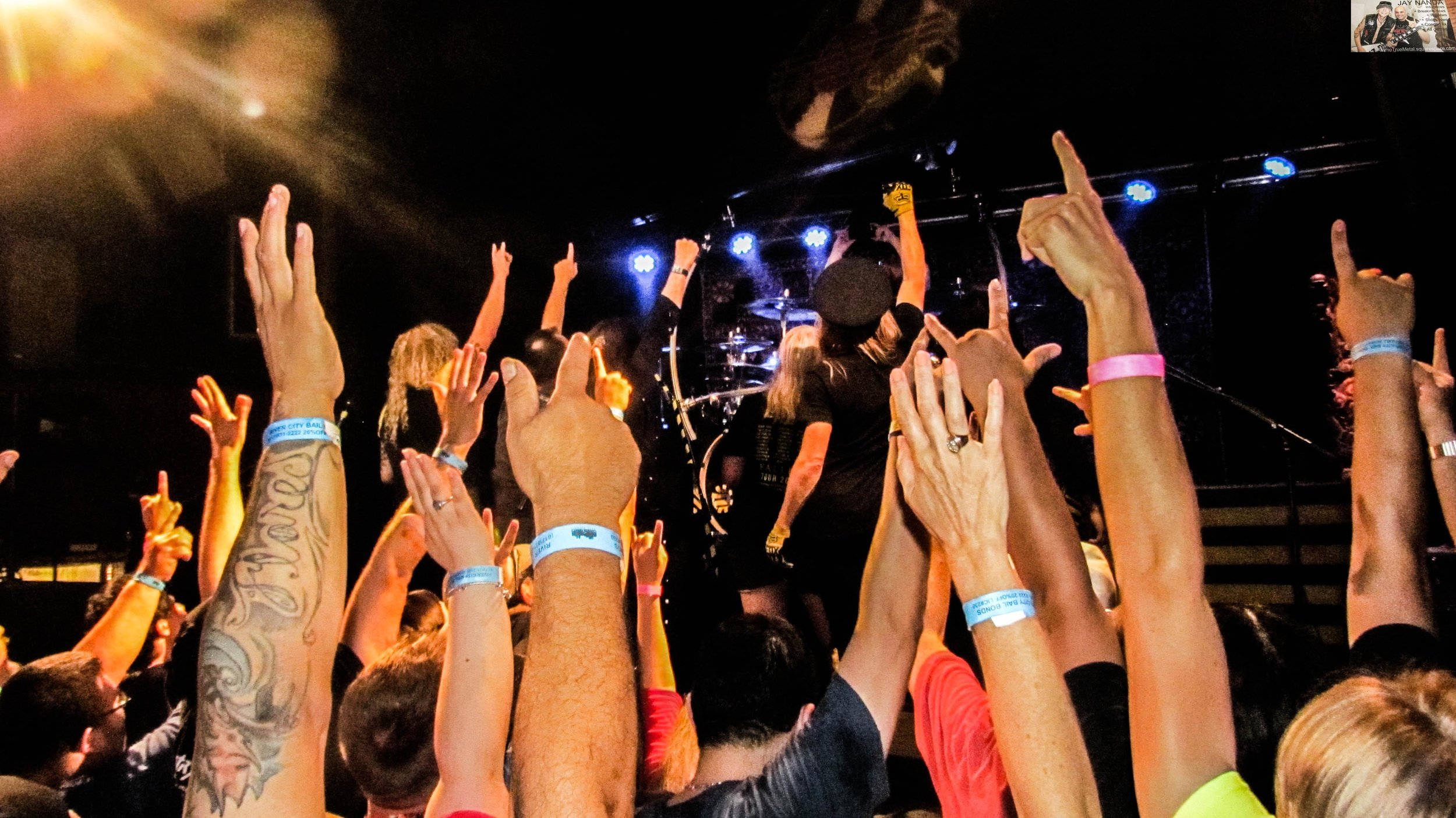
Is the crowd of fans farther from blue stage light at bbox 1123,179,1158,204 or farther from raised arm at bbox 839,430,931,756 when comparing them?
blue stage light at bbox 1123,179,1158,204

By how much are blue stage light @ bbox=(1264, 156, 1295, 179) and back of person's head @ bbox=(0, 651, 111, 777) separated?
7085 mm

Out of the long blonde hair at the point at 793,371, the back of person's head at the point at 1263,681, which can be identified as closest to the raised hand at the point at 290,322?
the back of person's head at the point at 1263,681

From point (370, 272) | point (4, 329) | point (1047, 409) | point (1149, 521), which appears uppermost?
point (370, 272)

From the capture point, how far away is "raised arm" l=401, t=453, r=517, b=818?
155cm

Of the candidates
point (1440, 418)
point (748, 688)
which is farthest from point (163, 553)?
point (1440, 418)

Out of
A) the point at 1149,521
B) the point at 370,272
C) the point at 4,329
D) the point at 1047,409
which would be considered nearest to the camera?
the point at 1149,521

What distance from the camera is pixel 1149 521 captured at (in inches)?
51.9

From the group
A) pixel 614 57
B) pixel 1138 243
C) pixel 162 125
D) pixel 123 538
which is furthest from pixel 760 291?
pixel 123 538

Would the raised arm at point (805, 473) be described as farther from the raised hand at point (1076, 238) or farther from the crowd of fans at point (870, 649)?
the raised hand at point (1076, 238)

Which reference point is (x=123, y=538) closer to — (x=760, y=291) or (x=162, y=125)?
(x=162, y=125)

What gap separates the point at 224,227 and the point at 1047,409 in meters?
6.21

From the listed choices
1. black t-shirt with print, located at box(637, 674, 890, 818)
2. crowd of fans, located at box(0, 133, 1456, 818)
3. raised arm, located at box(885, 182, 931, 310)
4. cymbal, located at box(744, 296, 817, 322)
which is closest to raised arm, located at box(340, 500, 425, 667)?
crowd of fans, located at box(0, 133, 1456, 818)

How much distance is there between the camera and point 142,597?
2764 mm

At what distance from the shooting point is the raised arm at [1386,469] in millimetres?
1708
